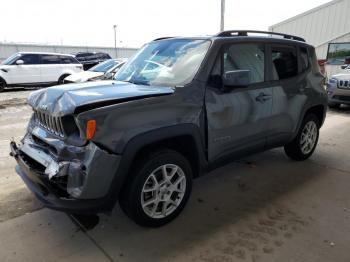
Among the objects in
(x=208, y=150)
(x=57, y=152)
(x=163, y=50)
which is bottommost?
(x=208, y=150)

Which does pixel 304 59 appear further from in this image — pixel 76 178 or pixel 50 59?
pixel 50 59

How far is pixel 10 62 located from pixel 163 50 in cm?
1191

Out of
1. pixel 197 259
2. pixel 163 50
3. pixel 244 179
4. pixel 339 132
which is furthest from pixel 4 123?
pixel 339 132

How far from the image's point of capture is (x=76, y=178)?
8.05 ft

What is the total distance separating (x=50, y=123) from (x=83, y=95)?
0.42 metres

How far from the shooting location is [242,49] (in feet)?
11.6

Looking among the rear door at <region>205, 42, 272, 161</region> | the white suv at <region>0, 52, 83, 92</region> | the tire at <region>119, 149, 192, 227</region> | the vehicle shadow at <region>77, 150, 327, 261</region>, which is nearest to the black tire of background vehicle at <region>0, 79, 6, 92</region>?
the white suv at <region>0, 52, 83, 92</region>

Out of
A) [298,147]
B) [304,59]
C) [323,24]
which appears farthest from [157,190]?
[323,24]

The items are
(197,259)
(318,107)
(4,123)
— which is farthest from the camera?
(4,123)

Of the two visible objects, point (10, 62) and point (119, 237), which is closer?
point (119, 237)

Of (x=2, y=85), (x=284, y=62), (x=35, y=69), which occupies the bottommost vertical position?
(x=2, y=85)

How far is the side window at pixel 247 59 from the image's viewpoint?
3.38m

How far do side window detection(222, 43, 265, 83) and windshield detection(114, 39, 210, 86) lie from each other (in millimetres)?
283

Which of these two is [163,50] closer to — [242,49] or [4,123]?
[242,49]
